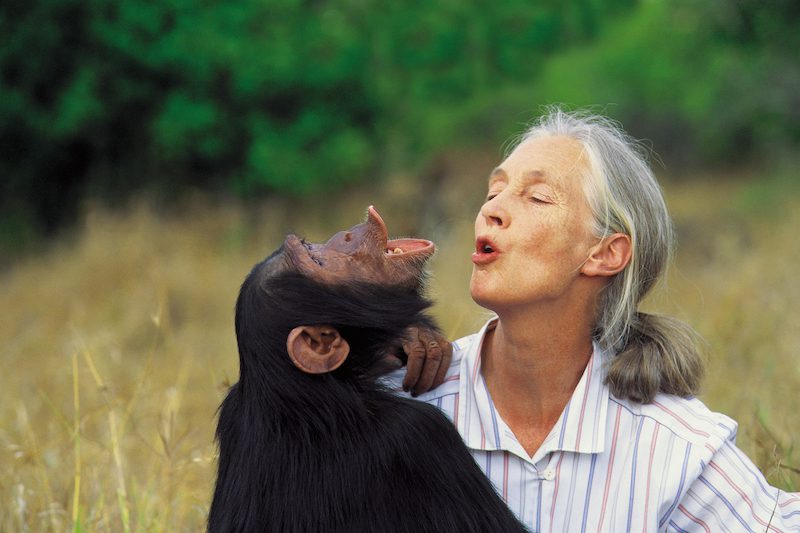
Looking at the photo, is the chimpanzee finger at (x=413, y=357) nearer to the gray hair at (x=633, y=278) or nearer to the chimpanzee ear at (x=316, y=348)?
the chimpanzee ear at (x=316, y=348)

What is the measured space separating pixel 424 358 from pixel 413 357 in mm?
51

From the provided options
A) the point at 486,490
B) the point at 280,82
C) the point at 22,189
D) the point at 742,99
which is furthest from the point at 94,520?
the point at 742,99

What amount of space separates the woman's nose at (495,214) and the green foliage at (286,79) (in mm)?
8864

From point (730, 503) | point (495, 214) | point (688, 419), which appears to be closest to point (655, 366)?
point (688, 419)

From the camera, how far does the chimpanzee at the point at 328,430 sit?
99.8 inches

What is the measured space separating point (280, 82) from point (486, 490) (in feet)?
33.4

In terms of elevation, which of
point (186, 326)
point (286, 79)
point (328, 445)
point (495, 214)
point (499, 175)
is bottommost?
point (186, 326)

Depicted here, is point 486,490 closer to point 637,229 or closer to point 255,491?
point 255,491

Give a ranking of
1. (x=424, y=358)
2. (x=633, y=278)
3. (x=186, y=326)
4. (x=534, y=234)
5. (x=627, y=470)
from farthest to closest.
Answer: (x=186, y=326) → (x=424, y=358) → (x=633, y=278) → (x=534, y=234) → (x=627, y=470)

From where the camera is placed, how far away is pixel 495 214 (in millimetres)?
2764

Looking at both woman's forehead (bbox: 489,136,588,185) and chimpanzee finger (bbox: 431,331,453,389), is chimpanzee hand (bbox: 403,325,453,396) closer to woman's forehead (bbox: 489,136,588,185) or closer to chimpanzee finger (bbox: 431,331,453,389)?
chimpanzee finger (bbox: 431,331,453,389)

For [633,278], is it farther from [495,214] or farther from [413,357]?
Answer: [413,357]

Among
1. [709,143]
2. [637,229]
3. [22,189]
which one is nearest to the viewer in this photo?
[637,229]

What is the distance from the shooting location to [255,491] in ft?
8.40
